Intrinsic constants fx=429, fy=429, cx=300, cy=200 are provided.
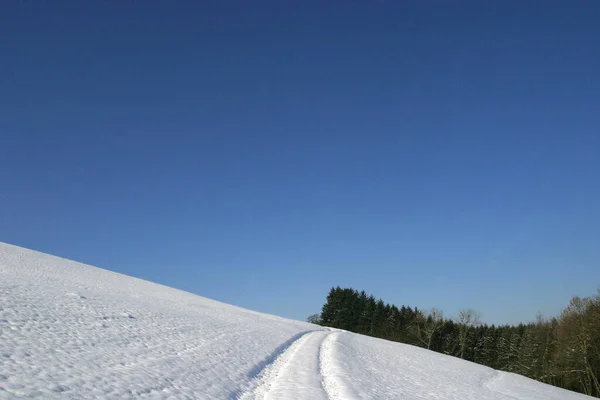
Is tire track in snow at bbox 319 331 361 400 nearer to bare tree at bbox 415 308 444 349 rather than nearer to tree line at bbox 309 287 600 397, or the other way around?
tree line at bbox 309 287 600 397

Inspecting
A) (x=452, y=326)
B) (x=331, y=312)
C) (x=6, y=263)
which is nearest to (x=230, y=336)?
(x=6, y=263)

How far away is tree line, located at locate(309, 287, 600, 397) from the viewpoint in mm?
44250

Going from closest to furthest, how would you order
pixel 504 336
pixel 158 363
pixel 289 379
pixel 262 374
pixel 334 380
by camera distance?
1. pixel 158 363
2. pixel 289 379
3. pixel 262 374
4. pixel 334 380
5. pixel 504 336

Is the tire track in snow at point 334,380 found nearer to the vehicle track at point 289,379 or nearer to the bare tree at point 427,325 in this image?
the vehicle track at point 289,379

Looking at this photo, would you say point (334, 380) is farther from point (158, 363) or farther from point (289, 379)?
point (158, 363)

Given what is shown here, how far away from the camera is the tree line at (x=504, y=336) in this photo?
44.2 metres

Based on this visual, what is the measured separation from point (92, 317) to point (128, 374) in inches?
319

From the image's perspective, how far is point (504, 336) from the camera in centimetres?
7869

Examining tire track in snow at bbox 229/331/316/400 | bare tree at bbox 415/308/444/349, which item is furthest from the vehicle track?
bare tree at bbox 415/308/444/349

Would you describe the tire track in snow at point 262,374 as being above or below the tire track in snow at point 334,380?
below

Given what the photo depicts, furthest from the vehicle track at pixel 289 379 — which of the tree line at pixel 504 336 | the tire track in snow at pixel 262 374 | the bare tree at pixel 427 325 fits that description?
the bare tree at pixel 427 325

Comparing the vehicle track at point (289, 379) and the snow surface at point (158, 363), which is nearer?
the snow surface at point (158, 363)

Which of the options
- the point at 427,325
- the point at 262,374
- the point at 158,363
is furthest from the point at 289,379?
the point at 427,325

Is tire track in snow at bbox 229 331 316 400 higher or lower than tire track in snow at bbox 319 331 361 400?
lower
